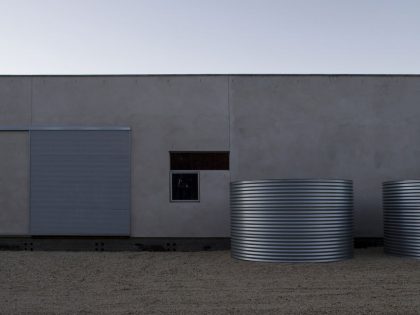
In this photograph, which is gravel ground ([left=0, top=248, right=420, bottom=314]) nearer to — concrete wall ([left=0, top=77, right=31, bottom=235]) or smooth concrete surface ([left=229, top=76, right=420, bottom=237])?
concrete wall ([left=0, top=77, right=31, bottom=235])

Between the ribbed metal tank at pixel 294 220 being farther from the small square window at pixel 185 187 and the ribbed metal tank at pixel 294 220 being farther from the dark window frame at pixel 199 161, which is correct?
the small square window at pixel 185 187

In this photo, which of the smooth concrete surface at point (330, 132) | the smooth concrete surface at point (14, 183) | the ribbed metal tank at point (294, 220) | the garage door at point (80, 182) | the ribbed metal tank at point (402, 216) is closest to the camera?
the ribbed metal tank at point (294, 220)

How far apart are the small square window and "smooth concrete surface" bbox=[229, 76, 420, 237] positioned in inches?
41.0

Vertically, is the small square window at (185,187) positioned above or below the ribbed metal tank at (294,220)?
above

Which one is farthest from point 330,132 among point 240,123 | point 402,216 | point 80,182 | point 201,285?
point 201,285

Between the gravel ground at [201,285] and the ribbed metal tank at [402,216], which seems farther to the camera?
the ribbed metal tank at [402,216]

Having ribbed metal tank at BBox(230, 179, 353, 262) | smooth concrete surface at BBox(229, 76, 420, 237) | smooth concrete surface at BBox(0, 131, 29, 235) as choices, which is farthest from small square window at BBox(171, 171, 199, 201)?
smooth concrete surface at BBox(0, 131, 29, 235)

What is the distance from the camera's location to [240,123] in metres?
14.1

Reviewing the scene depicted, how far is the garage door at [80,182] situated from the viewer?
1382cm

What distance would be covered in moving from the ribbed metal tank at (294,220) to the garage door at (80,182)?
3.63 m

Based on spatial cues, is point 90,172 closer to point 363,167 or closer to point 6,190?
point 6,190

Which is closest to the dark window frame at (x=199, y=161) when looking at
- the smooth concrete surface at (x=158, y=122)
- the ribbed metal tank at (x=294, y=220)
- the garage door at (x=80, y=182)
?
the smooth concrete surface at (x=158, y=122)

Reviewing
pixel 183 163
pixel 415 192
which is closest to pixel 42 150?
pixel 183 163

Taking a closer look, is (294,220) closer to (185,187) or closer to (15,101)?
(185,187)
